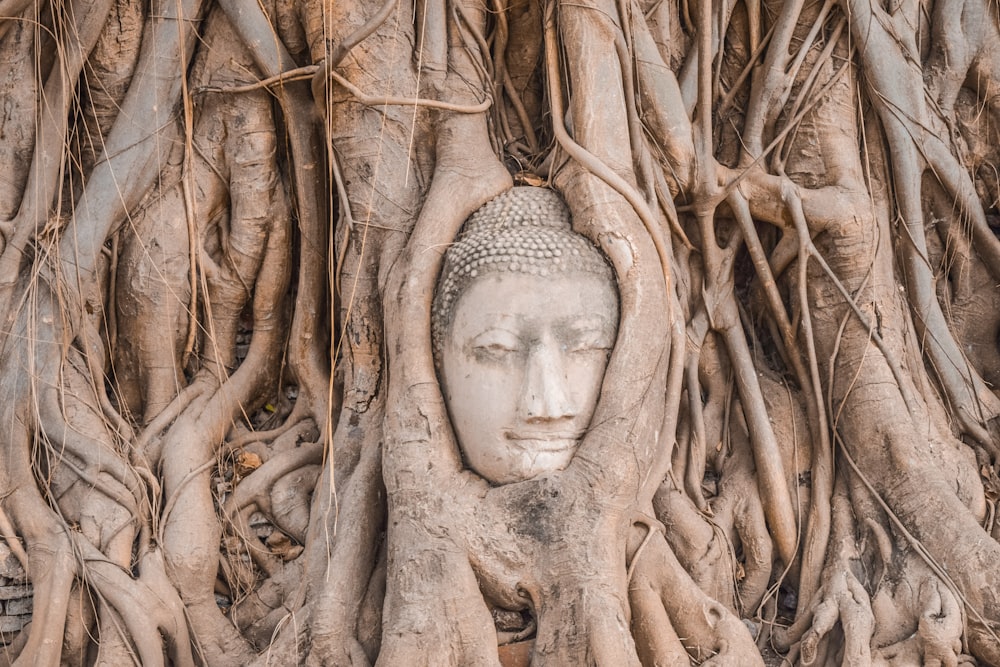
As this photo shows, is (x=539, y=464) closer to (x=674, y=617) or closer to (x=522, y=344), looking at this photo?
(x=522, y=344)

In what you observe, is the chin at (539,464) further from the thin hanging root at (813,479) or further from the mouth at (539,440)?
the thin hanging root at (813,479)

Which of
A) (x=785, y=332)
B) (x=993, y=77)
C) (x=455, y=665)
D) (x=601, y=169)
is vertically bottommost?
(x=455, y=665)

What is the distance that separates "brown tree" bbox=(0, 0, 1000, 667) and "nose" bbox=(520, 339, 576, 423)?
0.40 ft

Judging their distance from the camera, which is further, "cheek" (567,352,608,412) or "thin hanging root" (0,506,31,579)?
"thin hanging root" (0,506,31,579)

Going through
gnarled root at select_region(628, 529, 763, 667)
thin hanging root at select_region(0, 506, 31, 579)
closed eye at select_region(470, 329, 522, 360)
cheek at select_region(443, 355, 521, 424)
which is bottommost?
gnarled root at select_region(628, 529, 763, 667)

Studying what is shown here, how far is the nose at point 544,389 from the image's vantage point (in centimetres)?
284

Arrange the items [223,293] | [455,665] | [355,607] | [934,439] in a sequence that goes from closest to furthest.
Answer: [455,665] < [355,607] < [934,439] < [223,293]

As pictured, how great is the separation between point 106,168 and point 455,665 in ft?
5.94

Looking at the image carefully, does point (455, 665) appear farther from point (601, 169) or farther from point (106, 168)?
point (106, 168)

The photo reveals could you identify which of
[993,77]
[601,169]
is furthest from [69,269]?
[993,77]

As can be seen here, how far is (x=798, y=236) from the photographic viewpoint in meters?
3.39

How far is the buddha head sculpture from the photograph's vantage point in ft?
9.47

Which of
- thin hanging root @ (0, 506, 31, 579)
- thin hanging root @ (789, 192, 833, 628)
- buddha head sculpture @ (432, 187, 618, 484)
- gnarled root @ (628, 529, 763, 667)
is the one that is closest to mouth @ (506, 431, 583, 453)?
buddha head sculpture @ (432, 187, 618, 484)

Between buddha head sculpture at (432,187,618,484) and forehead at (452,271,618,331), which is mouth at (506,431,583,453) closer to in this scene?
buddha head sculpture at (432,187,618,484)
